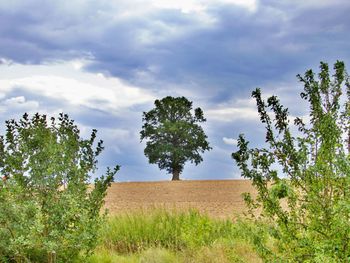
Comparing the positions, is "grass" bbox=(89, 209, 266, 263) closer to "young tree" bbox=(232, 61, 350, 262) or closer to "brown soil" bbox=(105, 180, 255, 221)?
"young tree" bbox=(232, 61, 350, 262)

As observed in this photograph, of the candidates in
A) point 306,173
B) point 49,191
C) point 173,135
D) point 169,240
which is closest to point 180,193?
point 173,135

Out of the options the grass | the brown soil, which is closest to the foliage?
the grass

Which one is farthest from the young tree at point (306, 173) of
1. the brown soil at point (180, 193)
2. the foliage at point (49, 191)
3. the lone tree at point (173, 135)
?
the lone tree at point (173, 135)

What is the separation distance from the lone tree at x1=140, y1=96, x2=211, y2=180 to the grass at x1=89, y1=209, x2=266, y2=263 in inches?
1047

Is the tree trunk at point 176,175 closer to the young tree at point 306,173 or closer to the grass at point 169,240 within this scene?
the grass at point 169,240

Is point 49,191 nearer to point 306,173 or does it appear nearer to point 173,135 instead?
point 306,173

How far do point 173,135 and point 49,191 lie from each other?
34.9m

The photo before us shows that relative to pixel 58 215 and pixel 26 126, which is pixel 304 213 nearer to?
pixel 58 215

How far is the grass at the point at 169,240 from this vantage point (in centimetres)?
1197

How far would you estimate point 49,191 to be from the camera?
9820 mm

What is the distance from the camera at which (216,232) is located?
15328mm

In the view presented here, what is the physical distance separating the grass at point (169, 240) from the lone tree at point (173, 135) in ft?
87.3

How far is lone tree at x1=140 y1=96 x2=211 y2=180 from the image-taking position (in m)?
43.8

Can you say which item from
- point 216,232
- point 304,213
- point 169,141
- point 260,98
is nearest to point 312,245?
point 304,213
